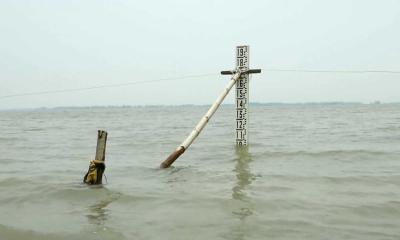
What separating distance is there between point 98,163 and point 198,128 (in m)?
2.87

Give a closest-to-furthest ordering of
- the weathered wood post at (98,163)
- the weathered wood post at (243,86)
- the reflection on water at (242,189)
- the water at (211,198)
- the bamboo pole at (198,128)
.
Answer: the water at (211,198) < the reflection on water at (242,189) < the weathered wood post at (98,163) < the bamboo pole at (198,128) < the weathered wood post at (243,86)

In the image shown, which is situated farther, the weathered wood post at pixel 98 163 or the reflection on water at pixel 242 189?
the weathered wood post at pixel 98 163

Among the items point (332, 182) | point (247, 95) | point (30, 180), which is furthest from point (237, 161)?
point (30, 180)

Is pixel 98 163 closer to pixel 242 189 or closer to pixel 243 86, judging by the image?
pixel 242 189

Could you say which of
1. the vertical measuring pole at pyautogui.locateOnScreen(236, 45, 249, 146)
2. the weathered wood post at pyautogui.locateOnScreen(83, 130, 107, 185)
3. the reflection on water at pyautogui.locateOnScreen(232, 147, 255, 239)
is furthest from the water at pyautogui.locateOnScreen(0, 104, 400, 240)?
the vertical measuring pole at pyautogui.locateOnScreen(236, 45, 249, 146)

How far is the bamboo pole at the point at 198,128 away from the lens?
977 cm

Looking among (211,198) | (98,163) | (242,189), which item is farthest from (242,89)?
(98,163)

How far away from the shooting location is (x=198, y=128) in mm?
9953

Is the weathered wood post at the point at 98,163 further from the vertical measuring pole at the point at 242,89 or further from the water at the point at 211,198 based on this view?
the vertical measuring pole at the point at 242,89

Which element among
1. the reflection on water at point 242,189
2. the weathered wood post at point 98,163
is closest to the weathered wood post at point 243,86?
the reflection on water at point 242,189

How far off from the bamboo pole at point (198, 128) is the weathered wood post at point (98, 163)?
7.11 feet

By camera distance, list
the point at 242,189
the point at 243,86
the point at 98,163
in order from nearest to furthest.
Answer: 1. the point at 98,163
2. the point at 242,189
3. the point at 243,86

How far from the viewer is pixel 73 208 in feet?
22.7

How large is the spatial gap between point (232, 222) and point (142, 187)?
121 inches
